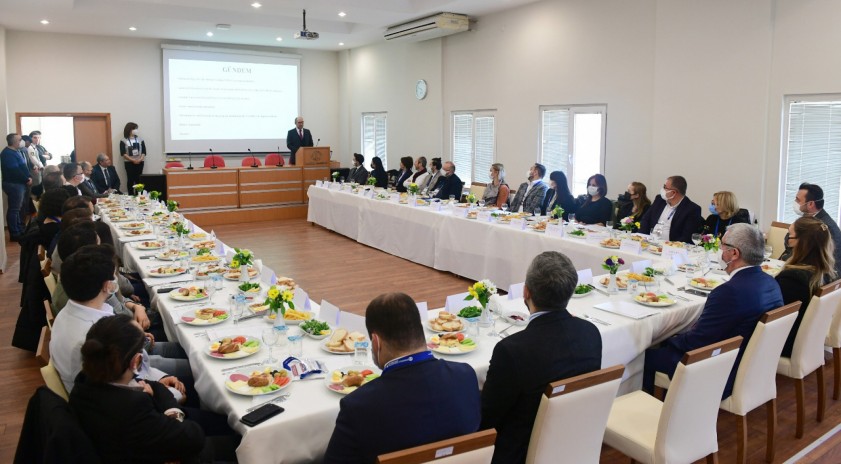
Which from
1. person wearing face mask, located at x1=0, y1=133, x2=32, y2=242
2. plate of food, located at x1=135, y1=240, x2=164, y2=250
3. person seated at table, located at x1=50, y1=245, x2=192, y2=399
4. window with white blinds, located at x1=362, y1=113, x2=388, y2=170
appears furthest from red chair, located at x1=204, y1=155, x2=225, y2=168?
person seated at table, located at x1=50, y1=245, x2=192, y2=399

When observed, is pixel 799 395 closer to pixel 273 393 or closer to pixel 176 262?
pixel 273 393

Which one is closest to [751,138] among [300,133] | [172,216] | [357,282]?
[357,282]

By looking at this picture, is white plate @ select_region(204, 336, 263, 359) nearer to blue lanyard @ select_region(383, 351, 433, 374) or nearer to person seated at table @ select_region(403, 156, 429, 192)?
blue lanyard @ select_region(383, 351, 433, 374)

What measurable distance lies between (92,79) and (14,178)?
347cm

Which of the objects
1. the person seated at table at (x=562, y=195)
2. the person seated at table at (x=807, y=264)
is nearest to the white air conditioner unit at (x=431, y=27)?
the person seated at table at (x=562, y=195)

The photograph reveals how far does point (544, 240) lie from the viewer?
5.64 meters

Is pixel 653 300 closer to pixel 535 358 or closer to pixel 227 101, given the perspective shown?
pixel 535 358

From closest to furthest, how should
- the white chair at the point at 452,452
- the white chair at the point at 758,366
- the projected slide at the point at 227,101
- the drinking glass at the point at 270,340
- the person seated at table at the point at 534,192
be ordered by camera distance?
the white chair at the point at 452,452 < the drinking glass at the point at 270,340 < the white chair at the point at 758,366 < the person seated at table at the point at 534,192 < the projected slide at the point at 227,101

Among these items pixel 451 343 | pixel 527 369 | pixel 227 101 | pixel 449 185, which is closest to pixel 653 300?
pixel 451 343

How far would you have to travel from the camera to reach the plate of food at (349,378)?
2389mm

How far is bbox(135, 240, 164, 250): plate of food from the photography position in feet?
16.8

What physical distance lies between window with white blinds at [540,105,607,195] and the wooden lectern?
16.1 feet

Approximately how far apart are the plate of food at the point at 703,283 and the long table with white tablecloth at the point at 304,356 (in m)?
0.10

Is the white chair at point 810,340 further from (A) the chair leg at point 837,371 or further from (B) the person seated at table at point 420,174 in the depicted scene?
(B) the person seated at table at point 420,174
